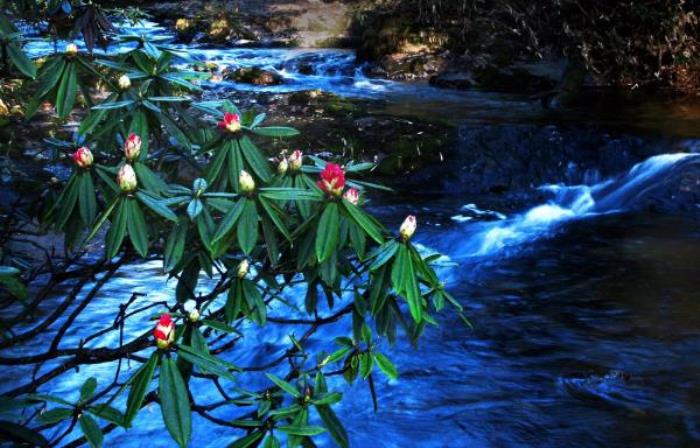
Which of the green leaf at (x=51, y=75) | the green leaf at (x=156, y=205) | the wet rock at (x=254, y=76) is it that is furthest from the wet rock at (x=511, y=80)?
the green leaf at (x=156, y=205)

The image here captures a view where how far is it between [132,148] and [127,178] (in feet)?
0.53

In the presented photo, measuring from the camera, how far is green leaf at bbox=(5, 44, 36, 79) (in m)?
1.81

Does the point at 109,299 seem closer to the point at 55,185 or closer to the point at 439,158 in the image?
the point at 55,185

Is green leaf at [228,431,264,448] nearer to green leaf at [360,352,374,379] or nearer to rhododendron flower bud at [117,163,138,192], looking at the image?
green leaf at [360,352,374,379]

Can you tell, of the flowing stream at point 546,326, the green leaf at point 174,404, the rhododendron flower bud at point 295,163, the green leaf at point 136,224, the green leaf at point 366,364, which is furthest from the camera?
the flowing stream at point 546,326

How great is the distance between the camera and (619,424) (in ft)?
11.1

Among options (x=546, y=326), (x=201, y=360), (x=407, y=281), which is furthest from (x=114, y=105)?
(x=546, y=326)

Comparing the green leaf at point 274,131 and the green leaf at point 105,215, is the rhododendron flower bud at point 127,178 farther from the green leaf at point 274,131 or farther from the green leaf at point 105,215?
the green leaf at point 274,131

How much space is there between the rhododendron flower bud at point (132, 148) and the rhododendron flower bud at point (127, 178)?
5.3 inches

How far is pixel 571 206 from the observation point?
6977 mm

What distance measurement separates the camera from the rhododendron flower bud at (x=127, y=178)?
149 centimetres

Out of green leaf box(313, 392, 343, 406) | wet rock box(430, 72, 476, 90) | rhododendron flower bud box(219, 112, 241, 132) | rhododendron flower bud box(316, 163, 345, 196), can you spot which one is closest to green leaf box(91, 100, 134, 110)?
rhododendron flower bud box(219, 112, 241, 132)

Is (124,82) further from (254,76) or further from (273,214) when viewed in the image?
(254,76)

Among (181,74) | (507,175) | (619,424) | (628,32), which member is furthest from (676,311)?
(628,32)
